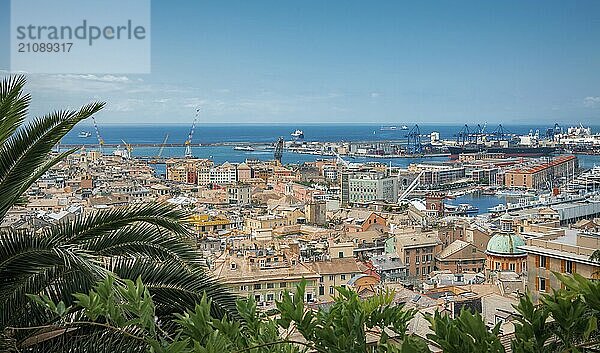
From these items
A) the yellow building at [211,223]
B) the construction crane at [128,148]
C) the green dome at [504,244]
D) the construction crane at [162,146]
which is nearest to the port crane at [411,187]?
the green dome at [504,244]

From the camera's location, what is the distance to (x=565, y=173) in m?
4.55

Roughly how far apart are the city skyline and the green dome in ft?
4.34

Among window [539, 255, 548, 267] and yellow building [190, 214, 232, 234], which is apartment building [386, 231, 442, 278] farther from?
yellow building [190, 214, 232, 234]

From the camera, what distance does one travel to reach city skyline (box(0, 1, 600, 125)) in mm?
4266

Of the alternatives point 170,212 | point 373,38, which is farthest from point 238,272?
point 373,38

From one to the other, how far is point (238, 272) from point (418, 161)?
2.84 meters

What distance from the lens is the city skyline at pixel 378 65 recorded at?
427 centimetres

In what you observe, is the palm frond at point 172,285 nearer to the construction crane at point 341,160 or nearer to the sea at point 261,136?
the sea at point 261,136

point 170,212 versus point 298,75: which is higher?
point 298,75

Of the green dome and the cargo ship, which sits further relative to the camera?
the cargo ship

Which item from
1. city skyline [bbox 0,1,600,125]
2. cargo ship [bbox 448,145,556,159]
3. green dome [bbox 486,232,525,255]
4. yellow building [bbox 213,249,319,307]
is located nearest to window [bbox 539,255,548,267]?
green dome [bbox 486,232,525,255]

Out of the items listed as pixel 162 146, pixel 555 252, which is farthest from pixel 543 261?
pixel 162 146

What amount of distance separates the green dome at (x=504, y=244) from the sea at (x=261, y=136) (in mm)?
680

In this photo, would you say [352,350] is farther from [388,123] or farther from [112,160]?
[388,123]
